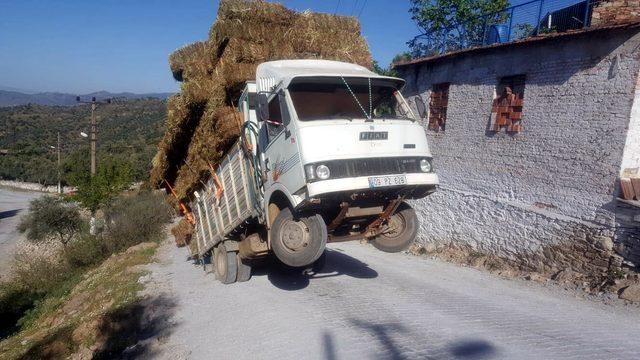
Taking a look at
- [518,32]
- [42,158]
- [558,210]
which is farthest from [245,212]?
[42,158]

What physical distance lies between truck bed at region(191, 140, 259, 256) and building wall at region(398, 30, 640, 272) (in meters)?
6.64

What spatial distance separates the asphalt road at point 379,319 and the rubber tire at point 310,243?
3.95 feet

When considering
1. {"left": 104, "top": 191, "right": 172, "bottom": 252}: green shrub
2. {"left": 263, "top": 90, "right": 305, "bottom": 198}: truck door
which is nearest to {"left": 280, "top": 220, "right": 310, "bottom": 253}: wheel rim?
{"left": 263, "top": 90, "right": 305, "bottom": 198}: truck door

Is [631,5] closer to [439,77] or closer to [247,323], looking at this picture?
[439,77]

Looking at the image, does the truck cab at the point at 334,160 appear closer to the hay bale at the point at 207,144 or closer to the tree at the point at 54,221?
the hay bale at the point at 207,144

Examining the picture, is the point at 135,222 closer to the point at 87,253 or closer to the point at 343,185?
the point at 87,253

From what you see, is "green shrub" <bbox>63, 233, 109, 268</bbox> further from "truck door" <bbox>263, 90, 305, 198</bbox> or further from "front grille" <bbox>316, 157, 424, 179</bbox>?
"front grille" <bbox>316, 157, 424, 179</bbox>

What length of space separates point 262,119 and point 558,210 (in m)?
7.00

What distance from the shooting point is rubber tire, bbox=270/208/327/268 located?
182 inches

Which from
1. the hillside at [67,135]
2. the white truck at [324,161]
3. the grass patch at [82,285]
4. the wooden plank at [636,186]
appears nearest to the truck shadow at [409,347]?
the white truck at [324,161]

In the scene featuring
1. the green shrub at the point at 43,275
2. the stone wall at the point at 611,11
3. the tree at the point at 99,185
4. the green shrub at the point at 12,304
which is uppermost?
the stone wall at the point at 611,11

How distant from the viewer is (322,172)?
174 inches

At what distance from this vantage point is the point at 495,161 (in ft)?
33.6

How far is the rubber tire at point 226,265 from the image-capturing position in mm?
7289
